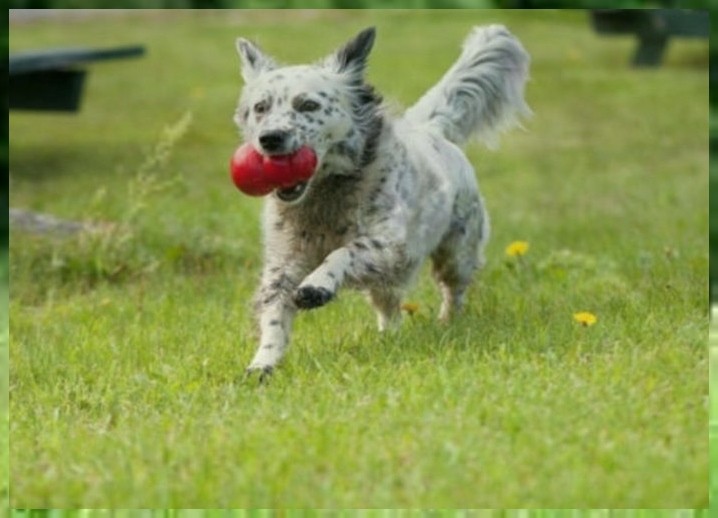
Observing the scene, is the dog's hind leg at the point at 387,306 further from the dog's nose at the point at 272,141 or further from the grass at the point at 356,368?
the dog's nose at the point at 272,141

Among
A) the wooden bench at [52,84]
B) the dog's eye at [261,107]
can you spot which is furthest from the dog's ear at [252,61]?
the wooden bench at [52,84]

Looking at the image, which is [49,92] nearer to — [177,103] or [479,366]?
[177,103]

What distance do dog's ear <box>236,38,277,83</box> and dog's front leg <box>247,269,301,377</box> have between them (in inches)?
27.6

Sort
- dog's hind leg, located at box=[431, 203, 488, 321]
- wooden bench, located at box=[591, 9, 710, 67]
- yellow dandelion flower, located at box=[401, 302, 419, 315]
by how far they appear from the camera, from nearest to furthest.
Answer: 1. yellow dandelion flower, located at box=[401, 302, 419, 315]
2. dog's hind leg, located at box=[431, 203, 488, 321]
3. wooden bench, located at box=[591, 9, 710, 67]

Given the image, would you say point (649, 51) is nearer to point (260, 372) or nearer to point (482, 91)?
point (482, 91)

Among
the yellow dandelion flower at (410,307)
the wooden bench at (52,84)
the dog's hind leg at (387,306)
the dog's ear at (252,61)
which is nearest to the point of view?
the dog's ear at (252,61)

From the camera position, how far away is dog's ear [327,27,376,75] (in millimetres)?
5586

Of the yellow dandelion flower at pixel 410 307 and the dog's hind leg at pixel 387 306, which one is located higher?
the dog's hind leg at pixel 387 306

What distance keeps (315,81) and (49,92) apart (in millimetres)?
5197

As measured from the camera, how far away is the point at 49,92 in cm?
1027

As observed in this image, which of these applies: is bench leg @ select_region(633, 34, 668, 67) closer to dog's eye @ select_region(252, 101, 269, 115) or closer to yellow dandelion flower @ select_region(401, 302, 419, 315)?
yellow dandelion flower @ select_region(401, 302, 419, 315)

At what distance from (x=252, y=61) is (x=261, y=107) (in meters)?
0.31

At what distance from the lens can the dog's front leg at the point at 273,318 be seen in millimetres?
5332

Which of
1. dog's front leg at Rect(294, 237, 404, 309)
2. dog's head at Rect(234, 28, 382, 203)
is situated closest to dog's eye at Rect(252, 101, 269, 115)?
dog's head at Rect(234, 28, 382, 203)
